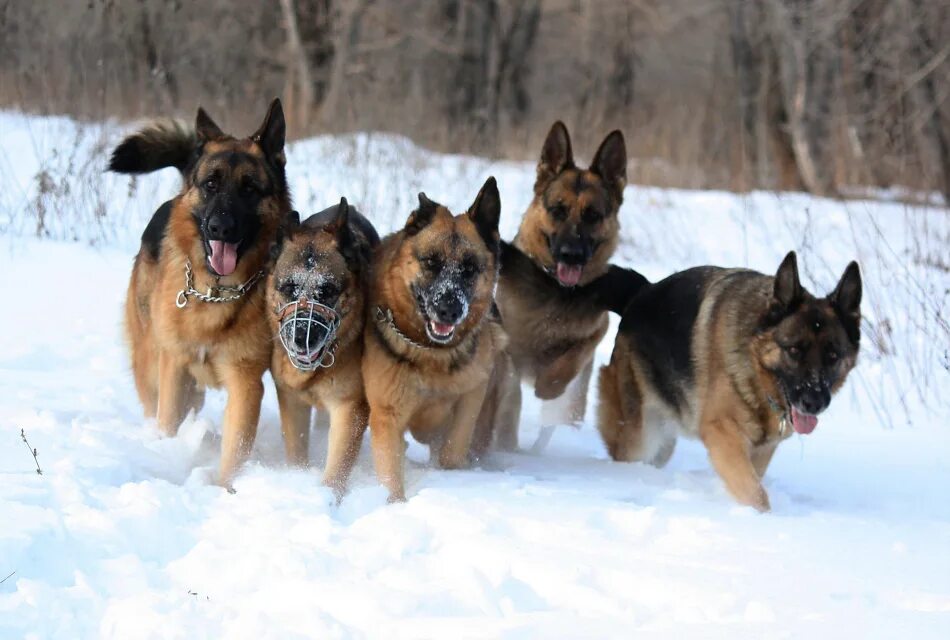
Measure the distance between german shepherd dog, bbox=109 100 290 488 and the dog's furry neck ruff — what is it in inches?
23.2

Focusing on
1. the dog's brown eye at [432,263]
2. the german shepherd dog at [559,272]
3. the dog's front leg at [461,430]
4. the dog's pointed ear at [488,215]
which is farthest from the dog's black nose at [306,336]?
the german shepherd dog at [559,272]

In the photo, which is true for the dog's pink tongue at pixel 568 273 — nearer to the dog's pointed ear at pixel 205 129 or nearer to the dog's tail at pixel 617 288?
the dog's tail at pixel 617 288

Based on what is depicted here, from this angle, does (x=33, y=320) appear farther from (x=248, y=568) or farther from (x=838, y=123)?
(x=838, y=123)

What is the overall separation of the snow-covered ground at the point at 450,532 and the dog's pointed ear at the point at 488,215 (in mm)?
1199

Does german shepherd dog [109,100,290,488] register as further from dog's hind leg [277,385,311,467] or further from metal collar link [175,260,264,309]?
dog's hind leg [277,385,311,467]

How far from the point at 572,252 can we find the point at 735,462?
1696 mm

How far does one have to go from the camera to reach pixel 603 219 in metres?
6.12

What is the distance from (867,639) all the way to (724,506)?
162cm

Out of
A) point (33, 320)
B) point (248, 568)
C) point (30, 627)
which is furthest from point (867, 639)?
point (33, 320)

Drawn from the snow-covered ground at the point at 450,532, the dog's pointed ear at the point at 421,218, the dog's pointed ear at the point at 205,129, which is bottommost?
the snow-covered ground at the point at 450,532

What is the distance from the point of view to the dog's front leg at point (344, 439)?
15.2ft

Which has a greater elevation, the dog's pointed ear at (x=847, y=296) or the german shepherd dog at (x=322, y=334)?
the dog's pointed ear at (x=847, y=296)

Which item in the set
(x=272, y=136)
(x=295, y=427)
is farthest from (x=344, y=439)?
(x=272, y=136)

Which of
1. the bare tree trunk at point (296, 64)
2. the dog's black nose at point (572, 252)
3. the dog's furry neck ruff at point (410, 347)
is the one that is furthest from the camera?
the bare tree trunk at point (296, 64)
